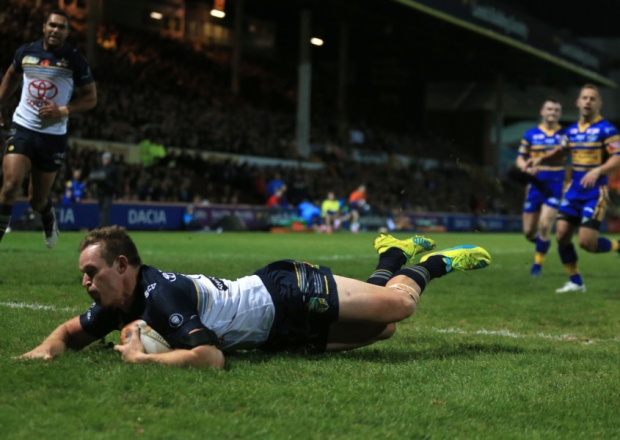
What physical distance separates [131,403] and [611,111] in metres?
66.4

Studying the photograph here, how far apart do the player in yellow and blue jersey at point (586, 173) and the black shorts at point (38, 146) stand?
19.1 feet

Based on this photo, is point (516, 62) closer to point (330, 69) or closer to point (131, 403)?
point (330, 69)

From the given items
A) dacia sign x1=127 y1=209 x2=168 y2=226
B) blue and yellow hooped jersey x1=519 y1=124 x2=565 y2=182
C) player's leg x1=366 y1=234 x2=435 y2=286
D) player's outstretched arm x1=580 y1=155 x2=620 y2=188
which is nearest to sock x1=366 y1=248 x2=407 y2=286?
player's leg x1=366 y1=234 x2=435 y2=286

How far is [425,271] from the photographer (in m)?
5.54

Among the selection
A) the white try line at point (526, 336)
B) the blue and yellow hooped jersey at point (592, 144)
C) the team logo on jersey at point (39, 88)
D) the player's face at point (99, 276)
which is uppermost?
the team logo on jersey at point (39, 88)

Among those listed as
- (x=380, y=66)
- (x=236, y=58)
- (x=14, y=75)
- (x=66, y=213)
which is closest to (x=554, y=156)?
(x=14, y=75)

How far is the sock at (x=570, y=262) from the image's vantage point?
10.9 meters

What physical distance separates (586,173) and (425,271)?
563 centimetres

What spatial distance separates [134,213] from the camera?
24.4 m

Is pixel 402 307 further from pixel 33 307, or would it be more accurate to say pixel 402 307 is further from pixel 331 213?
pixel 331 213

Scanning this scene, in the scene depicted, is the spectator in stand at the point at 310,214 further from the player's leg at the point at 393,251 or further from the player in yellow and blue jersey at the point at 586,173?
the player's leg at the point at 393,251

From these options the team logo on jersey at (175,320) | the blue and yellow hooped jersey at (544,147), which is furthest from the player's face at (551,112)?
the team logo on jersey at (175,320)

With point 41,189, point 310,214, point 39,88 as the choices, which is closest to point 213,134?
point 310,214

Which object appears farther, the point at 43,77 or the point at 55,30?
the point at 43,77
